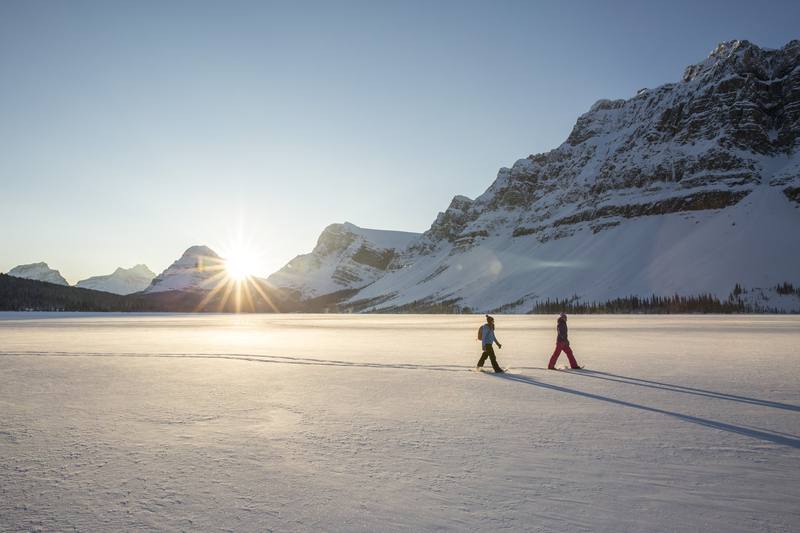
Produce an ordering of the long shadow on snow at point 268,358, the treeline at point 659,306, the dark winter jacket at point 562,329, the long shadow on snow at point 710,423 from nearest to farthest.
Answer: the long shadow on snow at point 710,423 → the dark winter jacket at point 562,329 → the long shadow on snow at point 268,358 → the treeline at point 659,306

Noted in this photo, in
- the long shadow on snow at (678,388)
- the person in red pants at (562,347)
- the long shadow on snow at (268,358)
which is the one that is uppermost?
the person in red pants at (562,347)

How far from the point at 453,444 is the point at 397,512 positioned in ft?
8.90

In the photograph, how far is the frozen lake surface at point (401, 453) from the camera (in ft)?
16.4

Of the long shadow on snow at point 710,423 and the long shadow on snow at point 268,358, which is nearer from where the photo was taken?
the long shadow on snow at point 710,423

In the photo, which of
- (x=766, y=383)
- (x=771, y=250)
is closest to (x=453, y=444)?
(x=766, y=383)

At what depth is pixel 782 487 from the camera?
5656 mm

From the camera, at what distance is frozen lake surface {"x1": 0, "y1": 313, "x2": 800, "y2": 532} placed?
4992 mm

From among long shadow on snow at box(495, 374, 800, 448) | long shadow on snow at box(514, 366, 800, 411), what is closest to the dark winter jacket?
long shadow on snow at box(514, 366, 800, 411)

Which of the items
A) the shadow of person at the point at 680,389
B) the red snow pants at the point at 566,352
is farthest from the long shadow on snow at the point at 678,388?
the red snow pants at the point at 566,352

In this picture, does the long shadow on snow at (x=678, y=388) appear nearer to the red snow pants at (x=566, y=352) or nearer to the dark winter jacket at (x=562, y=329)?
the red snow pants at (x=566, y=352)

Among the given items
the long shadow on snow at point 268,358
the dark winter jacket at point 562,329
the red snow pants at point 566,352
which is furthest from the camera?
the long shadow on snow at point 268,358

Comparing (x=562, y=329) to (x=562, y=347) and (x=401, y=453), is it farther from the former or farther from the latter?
(x=401, y=453)

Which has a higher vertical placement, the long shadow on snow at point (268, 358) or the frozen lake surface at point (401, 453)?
the frozen lake surface at point (401, 453)

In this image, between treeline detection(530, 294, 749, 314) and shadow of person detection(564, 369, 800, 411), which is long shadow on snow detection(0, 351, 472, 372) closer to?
shadow of person detection(564, 369, 800, 411)
